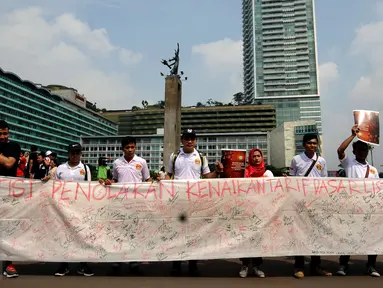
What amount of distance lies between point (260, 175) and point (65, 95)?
117 m

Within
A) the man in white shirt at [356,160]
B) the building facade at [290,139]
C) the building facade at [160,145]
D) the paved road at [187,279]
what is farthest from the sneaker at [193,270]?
the building facade at [160,145]

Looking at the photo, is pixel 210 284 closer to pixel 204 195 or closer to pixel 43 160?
pixel 204 195

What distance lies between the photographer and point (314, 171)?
4.48m

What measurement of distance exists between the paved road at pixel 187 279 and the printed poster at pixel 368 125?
69.5 inches

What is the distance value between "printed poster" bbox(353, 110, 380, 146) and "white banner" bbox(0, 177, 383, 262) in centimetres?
65

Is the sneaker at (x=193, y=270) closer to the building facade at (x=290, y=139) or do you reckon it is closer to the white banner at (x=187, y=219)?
the white banner at (x=187, y=219)

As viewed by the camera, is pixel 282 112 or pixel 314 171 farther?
pixel 282 112

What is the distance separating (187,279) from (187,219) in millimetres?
717

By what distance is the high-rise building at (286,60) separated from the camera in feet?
433

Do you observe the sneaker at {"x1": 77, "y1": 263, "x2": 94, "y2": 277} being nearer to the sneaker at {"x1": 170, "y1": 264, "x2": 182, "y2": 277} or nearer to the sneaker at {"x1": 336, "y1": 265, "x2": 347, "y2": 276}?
the sneaker at {"x1": 170, "y1": 264, "x2": 182, "y2": 277}

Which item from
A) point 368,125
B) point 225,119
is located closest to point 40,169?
point 368,125

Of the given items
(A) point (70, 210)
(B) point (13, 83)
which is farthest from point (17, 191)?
(B) point (13, 83)

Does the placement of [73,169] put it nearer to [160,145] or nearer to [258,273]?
[258,273]

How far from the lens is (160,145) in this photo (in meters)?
101
